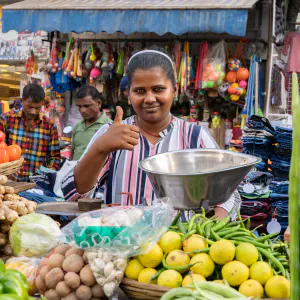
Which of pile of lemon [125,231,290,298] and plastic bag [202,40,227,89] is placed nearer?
pile of lemon [125,231,290,298]

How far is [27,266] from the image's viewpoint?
1708 millimetres

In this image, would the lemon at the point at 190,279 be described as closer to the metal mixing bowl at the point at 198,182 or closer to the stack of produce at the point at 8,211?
the metal mixing bowl at the point at 198,182

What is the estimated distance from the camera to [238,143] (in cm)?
622

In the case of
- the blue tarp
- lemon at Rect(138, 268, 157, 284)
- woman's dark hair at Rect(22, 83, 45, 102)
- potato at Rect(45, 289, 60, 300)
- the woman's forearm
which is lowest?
potato at Rect(45, 289, 60, 300)

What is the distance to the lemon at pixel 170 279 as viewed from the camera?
1350mm

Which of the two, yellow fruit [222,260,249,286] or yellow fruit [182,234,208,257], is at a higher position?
yellow fruit [182,234,208,257]

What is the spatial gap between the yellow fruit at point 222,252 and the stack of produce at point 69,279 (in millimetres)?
362

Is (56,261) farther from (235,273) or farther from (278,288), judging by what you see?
(278,288)

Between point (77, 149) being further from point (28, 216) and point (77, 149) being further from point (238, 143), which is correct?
point (28, 216)

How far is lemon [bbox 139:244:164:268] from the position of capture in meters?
1.43

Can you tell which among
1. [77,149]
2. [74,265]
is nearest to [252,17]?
[77,149]

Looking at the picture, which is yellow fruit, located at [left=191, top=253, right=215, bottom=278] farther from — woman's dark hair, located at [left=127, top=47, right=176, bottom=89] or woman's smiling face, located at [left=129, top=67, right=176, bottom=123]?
woman's dark hair, located at [left=127, top=47, right=176, bottom=89]

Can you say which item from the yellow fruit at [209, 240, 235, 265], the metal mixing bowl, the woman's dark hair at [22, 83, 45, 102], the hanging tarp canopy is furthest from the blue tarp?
the yellow fruit at [209, 240, 235, 265]

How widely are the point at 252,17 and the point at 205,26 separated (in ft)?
4.75
